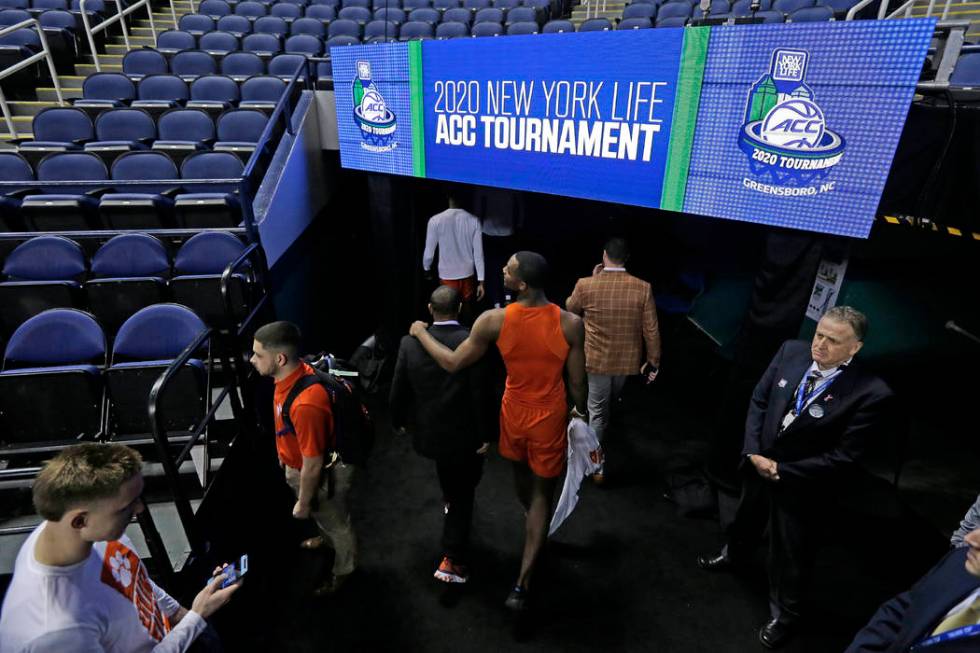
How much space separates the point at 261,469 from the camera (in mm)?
3492

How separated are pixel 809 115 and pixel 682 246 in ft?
13.5

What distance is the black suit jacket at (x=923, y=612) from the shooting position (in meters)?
1.44

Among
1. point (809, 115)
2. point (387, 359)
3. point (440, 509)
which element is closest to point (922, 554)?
point (809, 115)

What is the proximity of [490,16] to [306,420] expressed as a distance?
8.57 metres

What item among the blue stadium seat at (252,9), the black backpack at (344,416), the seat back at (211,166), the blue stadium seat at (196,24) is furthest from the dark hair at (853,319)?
the blue stadium seat at (252,9)

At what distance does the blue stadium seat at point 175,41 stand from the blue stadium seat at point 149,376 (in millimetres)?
7168

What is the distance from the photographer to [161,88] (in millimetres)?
7059

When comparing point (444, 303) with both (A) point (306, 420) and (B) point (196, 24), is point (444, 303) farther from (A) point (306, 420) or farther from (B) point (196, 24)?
(B) point (196, 24)

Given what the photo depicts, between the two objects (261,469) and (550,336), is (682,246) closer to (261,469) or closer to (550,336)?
(550,336)

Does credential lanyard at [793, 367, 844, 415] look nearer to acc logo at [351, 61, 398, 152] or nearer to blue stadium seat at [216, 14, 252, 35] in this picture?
acc logo at [351, 61, 398, 152]

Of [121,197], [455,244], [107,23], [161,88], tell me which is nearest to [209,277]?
[121,197]

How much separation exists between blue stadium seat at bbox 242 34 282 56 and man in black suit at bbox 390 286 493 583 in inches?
308

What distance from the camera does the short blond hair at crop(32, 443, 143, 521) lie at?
1.33 meters

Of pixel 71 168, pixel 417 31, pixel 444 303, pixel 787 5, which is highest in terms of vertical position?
pixel 787 5
